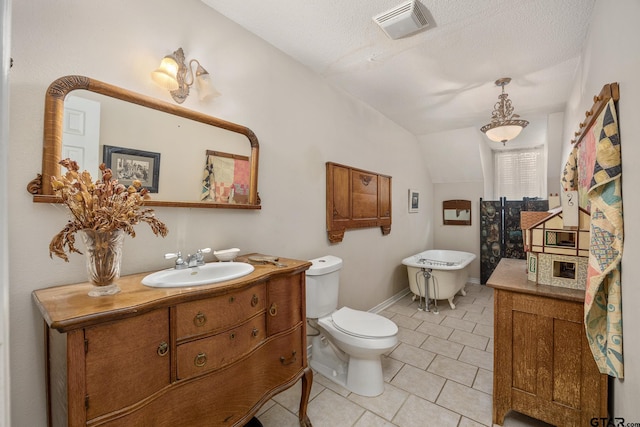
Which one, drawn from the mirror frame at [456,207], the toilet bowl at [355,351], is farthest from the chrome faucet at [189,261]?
the mirror frame at [456,207]

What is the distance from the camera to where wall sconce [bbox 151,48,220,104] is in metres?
1.48

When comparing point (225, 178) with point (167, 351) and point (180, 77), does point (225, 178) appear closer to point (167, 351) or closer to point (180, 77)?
point (180, 77)

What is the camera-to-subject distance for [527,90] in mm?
2867

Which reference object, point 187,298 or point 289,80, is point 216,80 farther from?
point 187,298

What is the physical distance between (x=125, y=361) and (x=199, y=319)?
0.26 m

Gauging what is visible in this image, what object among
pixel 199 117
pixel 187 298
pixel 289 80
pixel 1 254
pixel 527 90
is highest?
pixel 527 90

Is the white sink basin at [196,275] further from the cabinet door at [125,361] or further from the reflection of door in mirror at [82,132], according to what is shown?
the reflection of door in mirror at [82,132]

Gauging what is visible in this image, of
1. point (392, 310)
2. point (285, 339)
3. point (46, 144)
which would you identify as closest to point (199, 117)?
point (46, 144)

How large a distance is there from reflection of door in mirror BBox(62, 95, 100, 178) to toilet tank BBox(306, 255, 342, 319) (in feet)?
4.66

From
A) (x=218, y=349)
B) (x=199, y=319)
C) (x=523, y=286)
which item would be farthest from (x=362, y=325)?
(x=199, y=319)

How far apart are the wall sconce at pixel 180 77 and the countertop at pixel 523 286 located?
6.79 feet

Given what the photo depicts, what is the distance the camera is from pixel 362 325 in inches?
79.9

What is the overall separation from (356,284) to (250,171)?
5.75 ft

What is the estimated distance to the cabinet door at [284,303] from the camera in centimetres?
143
